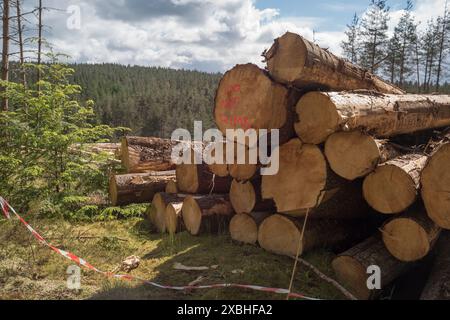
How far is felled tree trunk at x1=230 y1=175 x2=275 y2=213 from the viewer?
531cm

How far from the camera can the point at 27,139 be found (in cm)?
678

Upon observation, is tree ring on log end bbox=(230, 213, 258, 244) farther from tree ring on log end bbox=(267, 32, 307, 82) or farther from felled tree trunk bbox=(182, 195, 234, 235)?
tree ring on log end bbox=(267, 32, 307, 82)

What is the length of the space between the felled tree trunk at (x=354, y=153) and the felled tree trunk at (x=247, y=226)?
1.43 m

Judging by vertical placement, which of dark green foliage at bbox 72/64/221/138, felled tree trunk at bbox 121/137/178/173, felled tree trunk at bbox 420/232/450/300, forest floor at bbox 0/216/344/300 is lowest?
forest floor at bbox 0/216/344/300

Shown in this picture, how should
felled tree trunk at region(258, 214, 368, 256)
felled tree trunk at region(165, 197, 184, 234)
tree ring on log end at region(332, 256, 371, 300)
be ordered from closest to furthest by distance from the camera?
tree ring on log end at region(332, 256, 371, 300), felled tree trunk at region(258, 214, 368, 256), felled tree trunk at region(165, 197, 184, 234)

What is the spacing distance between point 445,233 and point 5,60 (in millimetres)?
11413

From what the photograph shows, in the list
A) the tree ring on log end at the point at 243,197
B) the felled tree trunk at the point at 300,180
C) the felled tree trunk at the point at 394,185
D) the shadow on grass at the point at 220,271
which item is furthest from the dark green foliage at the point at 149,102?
the felled tree trunk at the point at 394,185

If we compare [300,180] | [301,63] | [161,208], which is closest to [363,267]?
[300,180]

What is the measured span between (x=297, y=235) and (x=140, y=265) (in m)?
2.11

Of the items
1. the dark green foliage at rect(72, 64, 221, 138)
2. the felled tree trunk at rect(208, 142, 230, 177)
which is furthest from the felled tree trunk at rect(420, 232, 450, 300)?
the dark green foliage at rect(72, 64, 221, 138)

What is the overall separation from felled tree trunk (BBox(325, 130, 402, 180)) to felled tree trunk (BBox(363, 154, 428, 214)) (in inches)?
4.3

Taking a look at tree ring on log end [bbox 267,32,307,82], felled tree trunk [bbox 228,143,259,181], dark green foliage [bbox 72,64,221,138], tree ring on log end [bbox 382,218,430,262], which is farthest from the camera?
dark green foliage [bbox 72,64,221,138]

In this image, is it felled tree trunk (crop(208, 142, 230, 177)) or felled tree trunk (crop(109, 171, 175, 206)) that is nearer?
felled tree trunk (crop(208, 142, 230, 177))

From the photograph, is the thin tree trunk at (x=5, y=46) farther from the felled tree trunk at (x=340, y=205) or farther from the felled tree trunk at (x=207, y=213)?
the felled tree trunk at (x=340, y=205)
